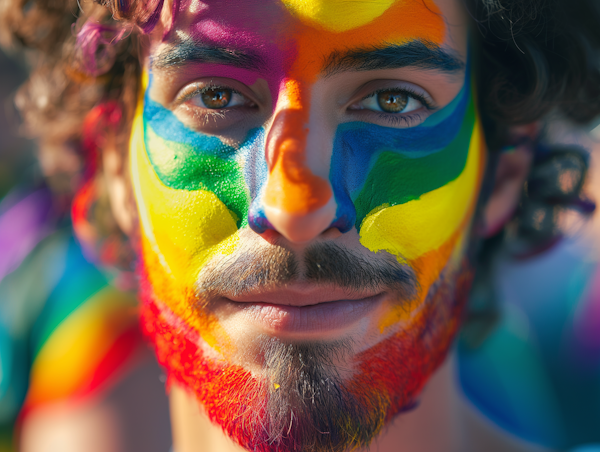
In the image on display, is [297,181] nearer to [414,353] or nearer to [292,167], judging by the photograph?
[292,167]

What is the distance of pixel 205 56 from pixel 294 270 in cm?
61

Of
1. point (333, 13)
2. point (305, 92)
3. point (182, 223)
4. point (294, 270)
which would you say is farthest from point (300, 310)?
point (333, 13)

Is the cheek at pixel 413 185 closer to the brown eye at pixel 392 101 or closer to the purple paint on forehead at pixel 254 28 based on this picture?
the brown eye at pixel 392 101

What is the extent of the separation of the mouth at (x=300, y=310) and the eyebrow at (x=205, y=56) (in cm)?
59

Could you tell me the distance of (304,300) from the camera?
1.35 meters

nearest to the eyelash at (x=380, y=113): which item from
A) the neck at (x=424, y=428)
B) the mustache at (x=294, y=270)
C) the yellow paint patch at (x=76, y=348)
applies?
the mustache at (x=294, y=270)

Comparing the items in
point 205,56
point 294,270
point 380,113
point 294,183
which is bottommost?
point 294,270

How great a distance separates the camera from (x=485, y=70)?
1715 millimetres

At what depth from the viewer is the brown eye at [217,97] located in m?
1.45

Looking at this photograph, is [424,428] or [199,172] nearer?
[199,172]

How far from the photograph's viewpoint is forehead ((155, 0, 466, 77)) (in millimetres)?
1329

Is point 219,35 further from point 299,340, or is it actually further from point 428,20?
point 299,340

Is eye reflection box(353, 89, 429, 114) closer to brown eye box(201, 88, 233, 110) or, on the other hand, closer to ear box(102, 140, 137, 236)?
brown eye box(201, 88, 233, 110)

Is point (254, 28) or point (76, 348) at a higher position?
point (254, 28)
